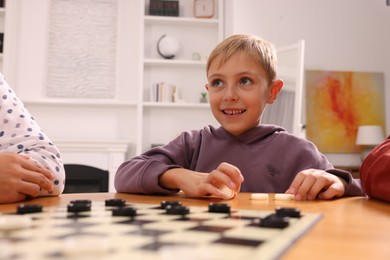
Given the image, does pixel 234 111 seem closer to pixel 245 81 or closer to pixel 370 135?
pixel 245 81

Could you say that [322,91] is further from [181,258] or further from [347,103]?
[181,258]

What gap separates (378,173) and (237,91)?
0.54 meters

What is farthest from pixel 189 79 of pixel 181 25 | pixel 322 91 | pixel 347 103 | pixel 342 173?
pixel 342 173

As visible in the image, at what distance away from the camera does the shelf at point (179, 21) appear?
4.51m

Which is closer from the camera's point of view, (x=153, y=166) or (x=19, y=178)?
(x=19, y=178)

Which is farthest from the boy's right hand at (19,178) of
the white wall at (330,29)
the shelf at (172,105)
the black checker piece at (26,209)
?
the white wall at (330,29)

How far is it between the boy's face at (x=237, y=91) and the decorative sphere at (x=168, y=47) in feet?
10.6

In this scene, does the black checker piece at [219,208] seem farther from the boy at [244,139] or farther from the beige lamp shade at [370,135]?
the beige lamp shade at [370,135]

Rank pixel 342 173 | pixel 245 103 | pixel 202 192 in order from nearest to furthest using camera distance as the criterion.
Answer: pixel 202 192 → pixel 342 173 → pixel 245 103

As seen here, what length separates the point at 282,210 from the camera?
60 centimetres

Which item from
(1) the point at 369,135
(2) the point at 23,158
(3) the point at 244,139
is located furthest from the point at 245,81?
→ (1) the point at 369,135

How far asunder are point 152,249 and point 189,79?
14.4 ft

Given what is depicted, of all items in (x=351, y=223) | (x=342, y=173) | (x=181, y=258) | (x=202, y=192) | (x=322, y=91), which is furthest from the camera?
(x=322, y=91)

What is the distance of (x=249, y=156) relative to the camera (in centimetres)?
133
